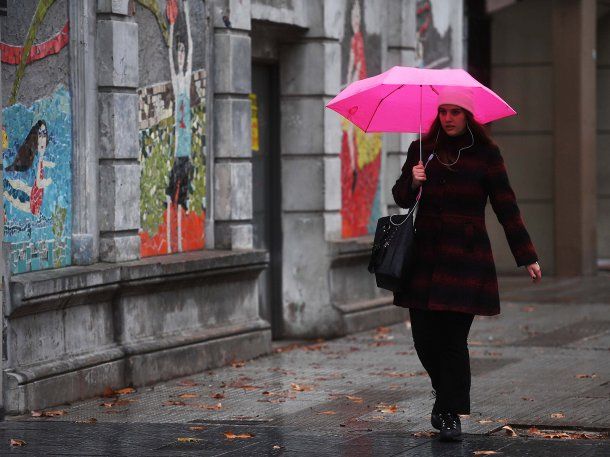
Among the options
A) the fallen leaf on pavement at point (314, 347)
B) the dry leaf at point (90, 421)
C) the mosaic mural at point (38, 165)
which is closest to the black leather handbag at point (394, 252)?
the dry leaf at point (90, 421)

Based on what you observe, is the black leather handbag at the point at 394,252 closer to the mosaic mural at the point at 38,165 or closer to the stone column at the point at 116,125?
the mosaic mural at the point at 38,165

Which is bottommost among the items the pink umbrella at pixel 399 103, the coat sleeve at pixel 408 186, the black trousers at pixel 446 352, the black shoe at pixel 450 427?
the black shoe at pixel 450 427

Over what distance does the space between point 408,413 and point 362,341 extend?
15.5ft

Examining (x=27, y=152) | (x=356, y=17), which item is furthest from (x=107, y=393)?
(x=356, y=17)

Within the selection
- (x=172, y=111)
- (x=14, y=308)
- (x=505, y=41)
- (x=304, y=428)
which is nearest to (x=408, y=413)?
(x=304, y=428)

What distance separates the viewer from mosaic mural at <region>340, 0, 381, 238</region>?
15508mm

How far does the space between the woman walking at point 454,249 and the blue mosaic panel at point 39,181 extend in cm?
284

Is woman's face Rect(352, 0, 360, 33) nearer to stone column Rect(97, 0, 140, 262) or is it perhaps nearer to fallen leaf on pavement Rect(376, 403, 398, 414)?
stone column Rect(97, 0, 140, 262)

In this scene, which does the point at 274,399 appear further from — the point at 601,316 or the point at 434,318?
the point at 601,316

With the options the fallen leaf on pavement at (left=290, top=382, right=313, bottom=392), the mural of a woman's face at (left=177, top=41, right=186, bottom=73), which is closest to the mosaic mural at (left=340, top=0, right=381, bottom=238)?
the mural of a woman's face at (left=177, top=41, right=186, bottom=73)

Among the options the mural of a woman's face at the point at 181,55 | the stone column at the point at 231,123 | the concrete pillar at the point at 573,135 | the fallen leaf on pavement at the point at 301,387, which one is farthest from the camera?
the concrete pillar at the point at 573,135

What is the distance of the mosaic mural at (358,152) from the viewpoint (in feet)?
50.9

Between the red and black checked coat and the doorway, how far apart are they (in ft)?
19.1

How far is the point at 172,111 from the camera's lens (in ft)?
40.3
